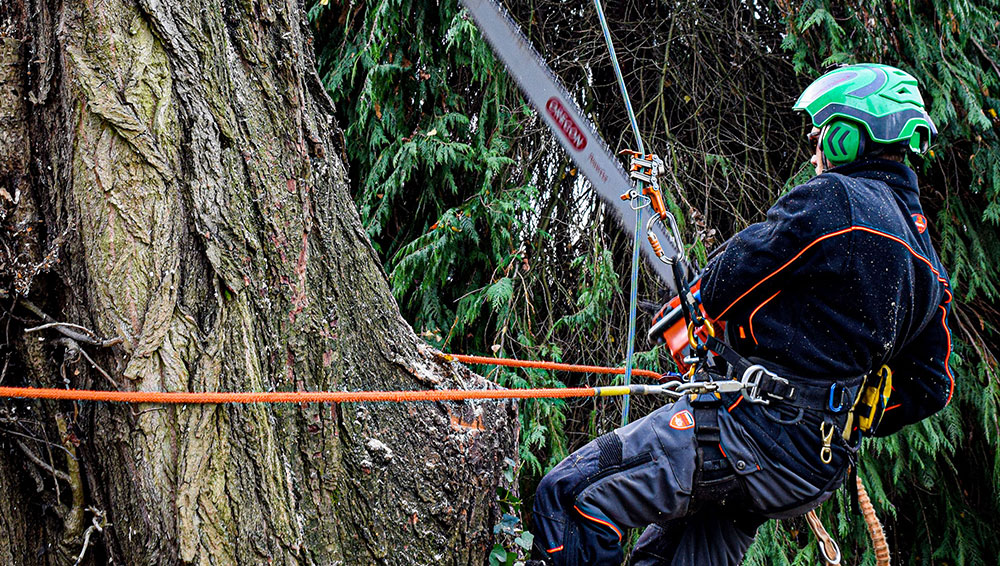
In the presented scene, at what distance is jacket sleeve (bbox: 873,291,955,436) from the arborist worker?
12cm

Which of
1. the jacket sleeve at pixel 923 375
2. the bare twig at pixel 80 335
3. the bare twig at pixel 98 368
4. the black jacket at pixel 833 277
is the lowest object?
the jacket sleeve at pixel 923 375

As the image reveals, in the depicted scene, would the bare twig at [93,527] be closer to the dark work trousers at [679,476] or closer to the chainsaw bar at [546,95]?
the dark work trousers at [679,476]

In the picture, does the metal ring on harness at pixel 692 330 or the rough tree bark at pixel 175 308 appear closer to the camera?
the rough tree bark at pixel 175 308

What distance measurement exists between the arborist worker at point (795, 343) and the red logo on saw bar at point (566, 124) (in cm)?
97

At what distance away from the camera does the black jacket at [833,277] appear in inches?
89.4

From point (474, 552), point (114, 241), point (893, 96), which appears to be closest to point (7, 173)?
point (114, 241)

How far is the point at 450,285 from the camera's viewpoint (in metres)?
4.99

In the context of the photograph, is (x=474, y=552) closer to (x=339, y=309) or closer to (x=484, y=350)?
(x=339, y=309)

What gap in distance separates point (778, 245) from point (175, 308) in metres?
1.70

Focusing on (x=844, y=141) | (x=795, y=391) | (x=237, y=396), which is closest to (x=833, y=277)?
(x=795, y=391)

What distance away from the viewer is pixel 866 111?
8.03 feet

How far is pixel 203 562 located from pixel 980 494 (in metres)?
5.25

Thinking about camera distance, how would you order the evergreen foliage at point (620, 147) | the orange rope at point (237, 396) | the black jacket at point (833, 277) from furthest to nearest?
the evergreen foliage at point (620, 147), the black jacket at point (833, 277), the orange rope at point (237, 396)

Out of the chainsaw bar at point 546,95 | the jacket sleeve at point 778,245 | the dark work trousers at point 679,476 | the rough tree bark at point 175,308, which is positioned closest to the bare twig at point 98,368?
the rough tree bark at point 175,308
